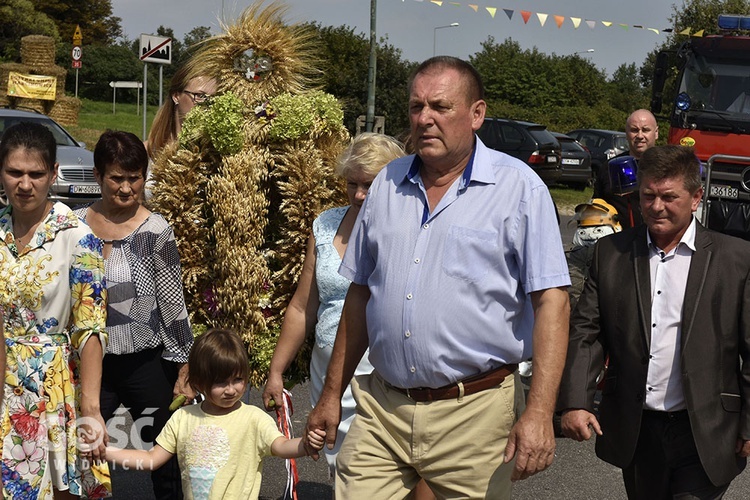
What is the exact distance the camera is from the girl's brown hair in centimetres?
429

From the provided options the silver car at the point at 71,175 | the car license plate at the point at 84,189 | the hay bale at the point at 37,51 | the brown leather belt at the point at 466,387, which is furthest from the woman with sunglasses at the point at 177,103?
the hay bale at the point at 37,51

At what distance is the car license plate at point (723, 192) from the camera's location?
38.2 ft

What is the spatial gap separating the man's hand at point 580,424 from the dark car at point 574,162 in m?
25.0

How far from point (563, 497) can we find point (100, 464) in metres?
2.83

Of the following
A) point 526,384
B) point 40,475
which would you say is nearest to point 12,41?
point 526,384

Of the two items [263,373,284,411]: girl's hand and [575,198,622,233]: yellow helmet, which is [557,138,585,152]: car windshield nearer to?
[575,198,622,233]: yellow helmet

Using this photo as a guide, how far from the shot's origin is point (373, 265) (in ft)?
→ 12.4

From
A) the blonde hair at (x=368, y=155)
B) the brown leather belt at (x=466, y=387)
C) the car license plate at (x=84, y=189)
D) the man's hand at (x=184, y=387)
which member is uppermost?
the blonde hair at (x=368, y=155)

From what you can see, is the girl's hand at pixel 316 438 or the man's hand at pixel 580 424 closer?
the girl's hand at pixel 316 438

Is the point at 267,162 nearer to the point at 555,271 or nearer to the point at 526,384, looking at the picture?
the point at 555,271

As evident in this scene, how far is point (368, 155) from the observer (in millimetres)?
4566

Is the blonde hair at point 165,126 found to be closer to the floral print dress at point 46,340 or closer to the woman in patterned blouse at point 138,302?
the woman in patterned blouse at point 138,302

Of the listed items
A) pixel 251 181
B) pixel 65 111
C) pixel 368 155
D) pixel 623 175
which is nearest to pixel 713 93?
pixel 623 175

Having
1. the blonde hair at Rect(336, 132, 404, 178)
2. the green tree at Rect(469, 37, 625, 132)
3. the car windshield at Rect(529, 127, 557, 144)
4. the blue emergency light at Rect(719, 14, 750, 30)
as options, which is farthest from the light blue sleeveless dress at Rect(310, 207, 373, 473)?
the green tree at Rect(469, 37, 625, 132)
